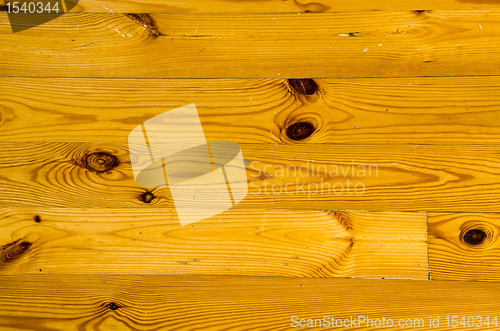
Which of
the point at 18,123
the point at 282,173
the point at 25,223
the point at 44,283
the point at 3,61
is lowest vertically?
the point at 44,283

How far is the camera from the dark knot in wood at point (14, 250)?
2.66ft

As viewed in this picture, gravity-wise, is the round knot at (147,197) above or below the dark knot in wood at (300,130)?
below

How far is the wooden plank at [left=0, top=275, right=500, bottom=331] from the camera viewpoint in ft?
2.62

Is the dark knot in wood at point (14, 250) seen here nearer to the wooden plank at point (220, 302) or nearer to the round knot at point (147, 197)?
the wooden plank at point (220, 302)

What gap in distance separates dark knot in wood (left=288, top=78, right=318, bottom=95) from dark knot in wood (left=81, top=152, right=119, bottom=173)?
21.8 inches

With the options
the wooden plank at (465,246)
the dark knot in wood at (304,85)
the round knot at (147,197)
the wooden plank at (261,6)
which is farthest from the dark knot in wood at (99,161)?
the wooden plank at (465,246)

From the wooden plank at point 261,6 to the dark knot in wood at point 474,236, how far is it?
0.63m

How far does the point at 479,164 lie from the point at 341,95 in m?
0.43

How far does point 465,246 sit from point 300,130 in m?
0.57

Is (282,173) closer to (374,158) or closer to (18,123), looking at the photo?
(374,158)

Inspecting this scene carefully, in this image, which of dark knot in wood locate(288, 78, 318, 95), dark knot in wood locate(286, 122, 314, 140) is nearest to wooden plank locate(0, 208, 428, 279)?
dark knot in wood locate(286, 122, 314, 140)

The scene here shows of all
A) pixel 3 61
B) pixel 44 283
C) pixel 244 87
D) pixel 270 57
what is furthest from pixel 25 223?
pixel 270 57

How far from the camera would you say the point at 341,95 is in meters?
0.80

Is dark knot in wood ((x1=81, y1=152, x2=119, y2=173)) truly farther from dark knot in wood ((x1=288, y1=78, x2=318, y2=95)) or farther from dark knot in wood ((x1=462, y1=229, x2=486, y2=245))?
dark knot in wood ((x1=462, y1=229, x2=486, y2=245))
